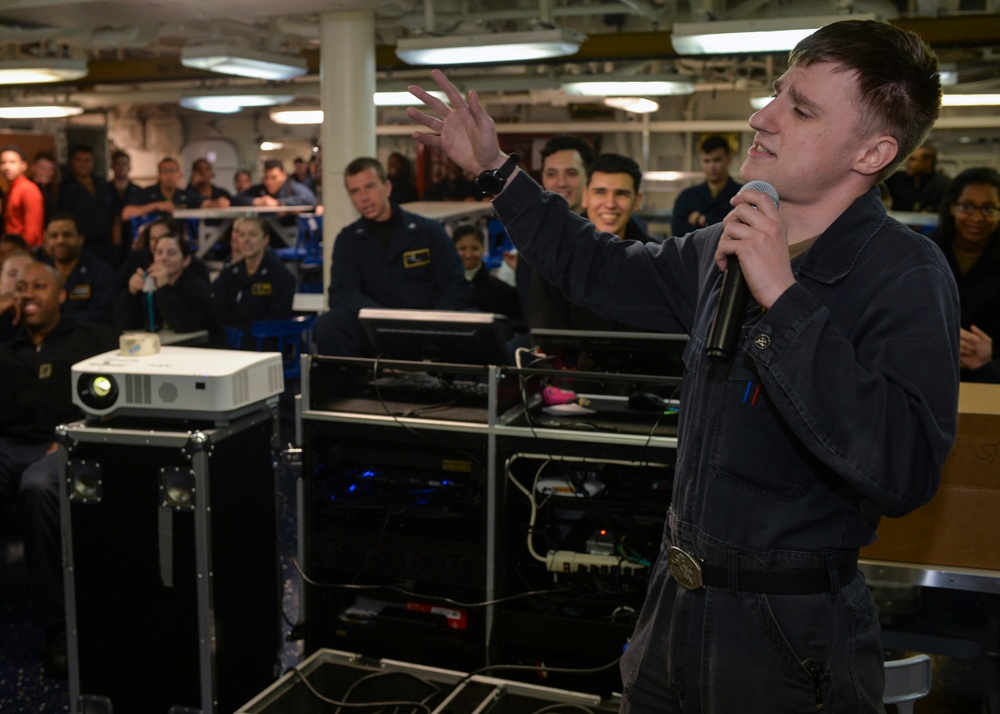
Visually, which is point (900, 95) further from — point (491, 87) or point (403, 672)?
point (491, 87)

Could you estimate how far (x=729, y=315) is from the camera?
3.80ft

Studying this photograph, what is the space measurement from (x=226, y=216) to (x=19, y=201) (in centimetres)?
167

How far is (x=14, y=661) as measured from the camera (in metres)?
3.09

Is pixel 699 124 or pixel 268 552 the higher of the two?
pixel 699 124

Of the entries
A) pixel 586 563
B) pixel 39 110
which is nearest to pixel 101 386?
pixel 586 563

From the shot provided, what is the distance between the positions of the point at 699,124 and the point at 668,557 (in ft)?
37.4

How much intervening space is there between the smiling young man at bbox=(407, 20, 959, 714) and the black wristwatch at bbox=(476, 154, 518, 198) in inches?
14.3

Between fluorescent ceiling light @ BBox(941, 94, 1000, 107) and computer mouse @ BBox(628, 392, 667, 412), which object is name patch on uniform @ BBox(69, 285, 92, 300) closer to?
computer mouse @ BBox(628, 392, 667, 412)

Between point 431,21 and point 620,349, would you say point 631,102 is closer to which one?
point 431,21

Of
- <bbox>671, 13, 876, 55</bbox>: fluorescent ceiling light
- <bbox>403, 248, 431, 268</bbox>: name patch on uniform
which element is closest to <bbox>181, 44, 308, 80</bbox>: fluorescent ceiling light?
<bbox>403, 248, 431, 268</bbox>: name patch on uniform

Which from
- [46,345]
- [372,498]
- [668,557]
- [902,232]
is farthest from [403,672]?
[46,345]

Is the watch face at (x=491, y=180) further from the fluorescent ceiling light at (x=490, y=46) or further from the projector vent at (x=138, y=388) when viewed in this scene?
the fluorescent ceiling light at (x=490, y=46)

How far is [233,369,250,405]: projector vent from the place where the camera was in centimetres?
260

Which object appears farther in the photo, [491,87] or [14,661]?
[491,87]
